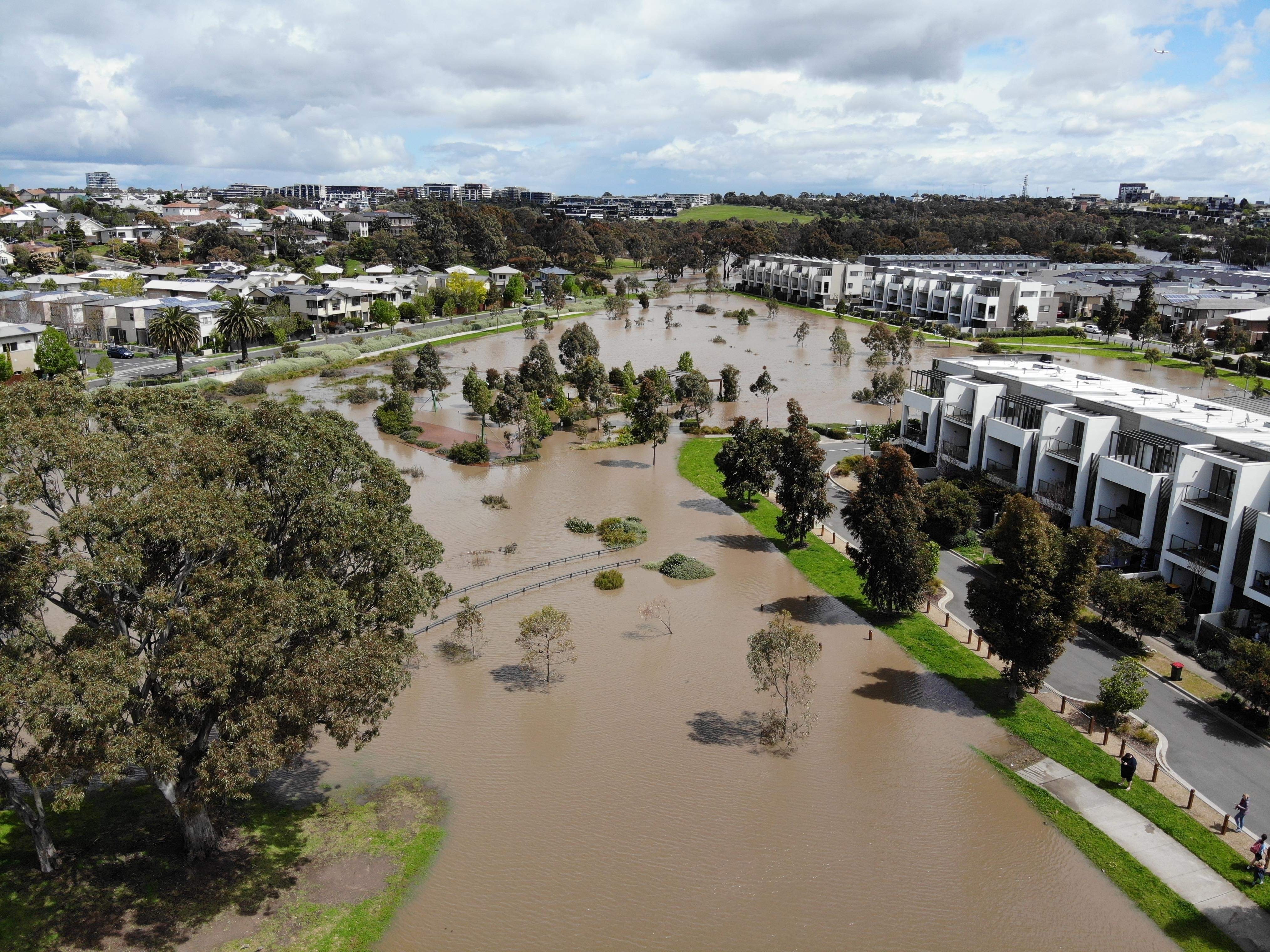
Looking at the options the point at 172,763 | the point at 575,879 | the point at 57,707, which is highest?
the point at 57,707

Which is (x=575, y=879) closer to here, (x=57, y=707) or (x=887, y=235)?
(x=57, y=707)

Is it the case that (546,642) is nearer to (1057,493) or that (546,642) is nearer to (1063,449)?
(1057,493)

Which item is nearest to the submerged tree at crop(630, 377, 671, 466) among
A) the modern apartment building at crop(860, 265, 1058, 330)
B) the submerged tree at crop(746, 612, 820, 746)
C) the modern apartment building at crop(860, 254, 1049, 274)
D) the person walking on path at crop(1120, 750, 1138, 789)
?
the submerged tree at crop(746, 612, 820, 746)

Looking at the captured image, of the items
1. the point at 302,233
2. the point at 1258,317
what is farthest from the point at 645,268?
the point at 1258,317

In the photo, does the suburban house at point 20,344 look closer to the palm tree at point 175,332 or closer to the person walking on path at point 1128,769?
the palm tree at point 175,332

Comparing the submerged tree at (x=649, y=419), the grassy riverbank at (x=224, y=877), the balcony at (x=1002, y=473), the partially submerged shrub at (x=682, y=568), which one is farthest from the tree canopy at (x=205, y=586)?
the submerged tree at (x=649, y=419)
